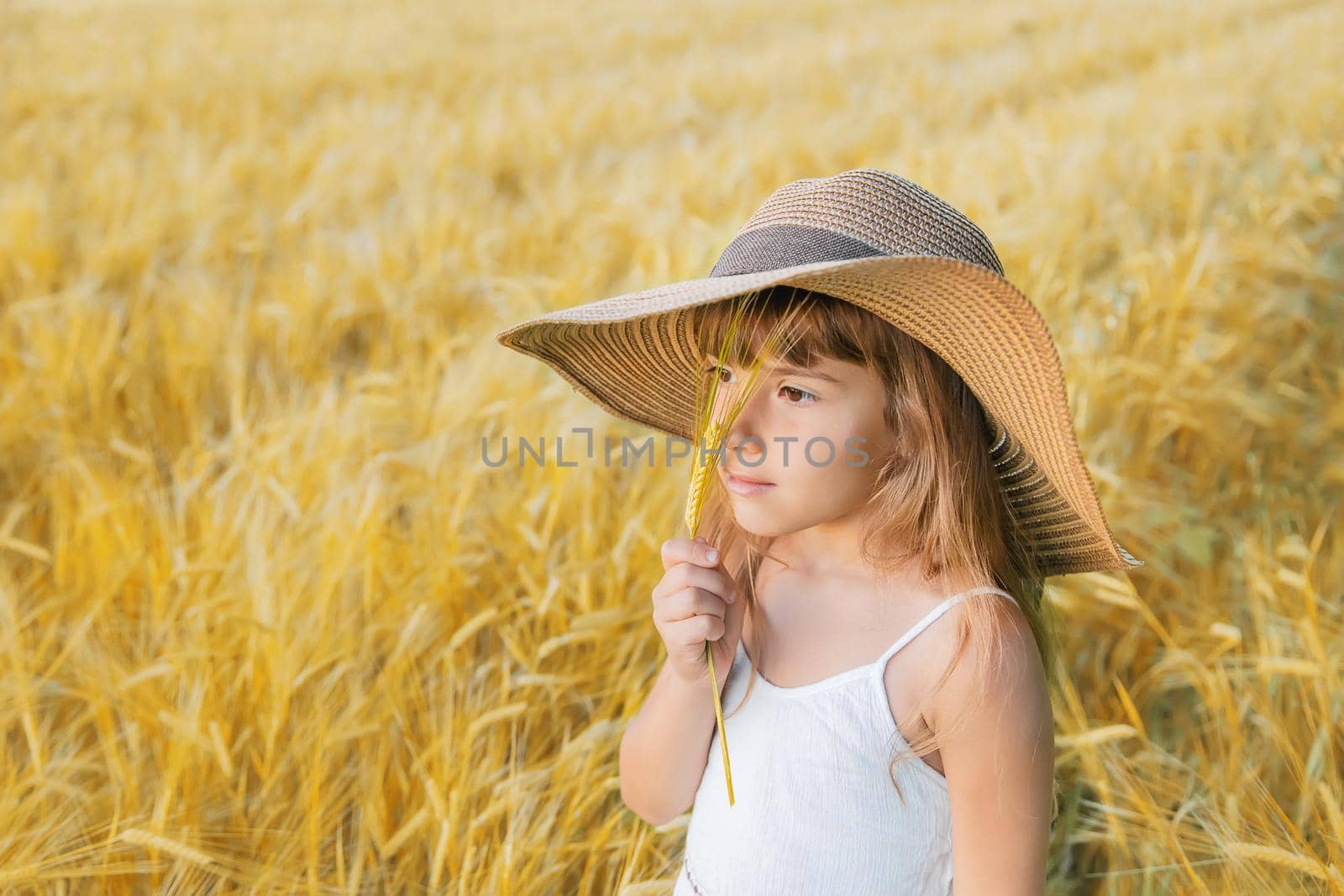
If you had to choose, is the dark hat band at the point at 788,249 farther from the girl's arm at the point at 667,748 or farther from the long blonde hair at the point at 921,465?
the girl's arm at the point at 667,748

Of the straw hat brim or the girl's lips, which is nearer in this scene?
the straw hat brim

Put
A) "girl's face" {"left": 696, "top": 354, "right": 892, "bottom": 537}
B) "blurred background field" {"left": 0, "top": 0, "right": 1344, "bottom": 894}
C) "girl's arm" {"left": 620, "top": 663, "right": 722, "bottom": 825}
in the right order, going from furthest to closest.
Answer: "blurred background field" {"left": 0, "top": 0, "right": 1344, "bottom": 894}, "girl's arm" {"left": 620, "top": 663, "right": 722, "bottom": 825}, "girl's face" {"left": 696, "top": 354, "right": 892, "bottom": 537}

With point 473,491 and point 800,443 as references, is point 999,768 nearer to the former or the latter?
point 800,443

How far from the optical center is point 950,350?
915 mm

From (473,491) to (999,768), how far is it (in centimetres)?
103

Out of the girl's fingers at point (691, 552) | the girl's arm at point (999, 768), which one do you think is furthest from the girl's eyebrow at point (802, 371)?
the girl's arm at point (999, 768)

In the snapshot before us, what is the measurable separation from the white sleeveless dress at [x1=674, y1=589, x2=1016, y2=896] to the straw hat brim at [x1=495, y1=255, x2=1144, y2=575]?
0.12m


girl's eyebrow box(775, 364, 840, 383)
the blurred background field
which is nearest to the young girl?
girl's eyebrow box(775, 364, 840, 383)

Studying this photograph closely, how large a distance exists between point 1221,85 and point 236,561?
477 centimetres

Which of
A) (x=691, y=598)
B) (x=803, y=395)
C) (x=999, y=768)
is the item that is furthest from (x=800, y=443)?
(x=999, y=768)

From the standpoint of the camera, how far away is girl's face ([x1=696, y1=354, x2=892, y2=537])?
3.05 ft

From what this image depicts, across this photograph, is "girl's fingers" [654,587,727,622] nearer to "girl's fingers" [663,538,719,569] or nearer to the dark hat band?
"girl's fingers" [663,538,719,569]

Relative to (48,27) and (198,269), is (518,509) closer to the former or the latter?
(198,269)

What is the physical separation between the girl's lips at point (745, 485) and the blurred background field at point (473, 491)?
0.49 m
